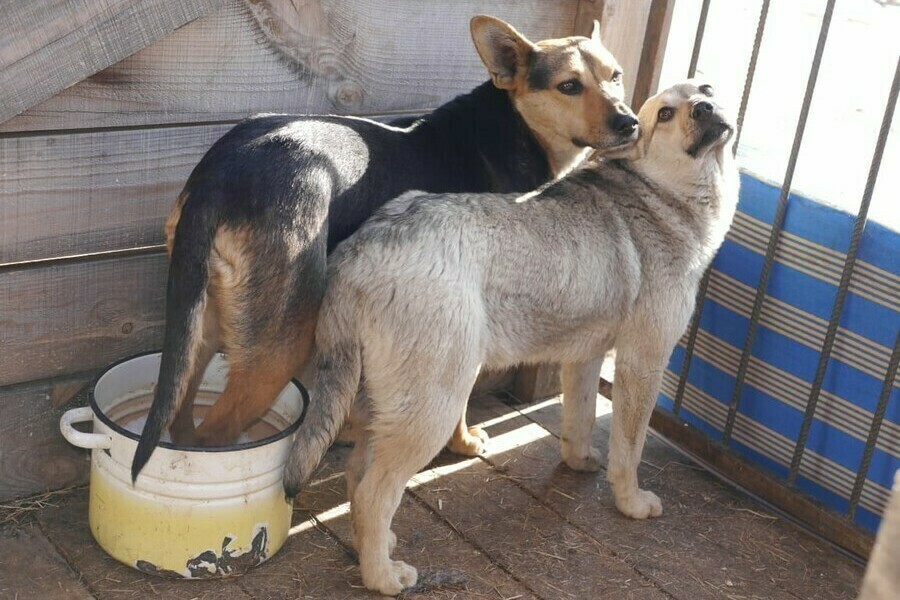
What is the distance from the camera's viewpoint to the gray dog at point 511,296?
3.30 m

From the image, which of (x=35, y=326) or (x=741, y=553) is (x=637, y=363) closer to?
(x=741, y=553)

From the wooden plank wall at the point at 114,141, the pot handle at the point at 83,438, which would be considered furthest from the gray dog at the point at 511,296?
the wooden plank wall at the point at 114,141

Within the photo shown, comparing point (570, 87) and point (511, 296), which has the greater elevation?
point (570, 87)

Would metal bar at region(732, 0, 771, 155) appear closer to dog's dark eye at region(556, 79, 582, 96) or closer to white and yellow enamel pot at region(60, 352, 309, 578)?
dog's dark eye at region(556, 79, 582, 96)

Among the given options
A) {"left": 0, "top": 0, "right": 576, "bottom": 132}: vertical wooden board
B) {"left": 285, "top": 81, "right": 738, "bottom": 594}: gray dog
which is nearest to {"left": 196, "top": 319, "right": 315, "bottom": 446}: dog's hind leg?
{"left": 285, "top": 81, "right": 738, "bottom": 594}: gray dog

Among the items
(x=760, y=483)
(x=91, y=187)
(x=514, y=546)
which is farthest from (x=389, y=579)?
(x=760, y=483)

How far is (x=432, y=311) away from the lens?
326cm

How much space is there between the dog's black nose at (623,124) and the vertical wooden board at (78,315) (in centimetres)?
183

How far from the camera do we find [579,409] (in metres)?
4.43

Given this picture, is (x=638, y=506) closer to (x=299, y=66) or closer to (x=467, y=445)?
(x=467, y=445)

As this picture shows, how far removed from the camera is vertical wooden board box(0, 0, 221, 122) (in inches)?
122

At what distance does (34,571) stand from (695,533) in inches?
102

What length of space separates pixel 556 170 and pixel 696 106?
2.24ft

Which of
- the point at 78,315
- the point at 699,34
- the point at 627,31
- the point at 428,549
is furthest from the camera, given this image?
the point at 627,31
